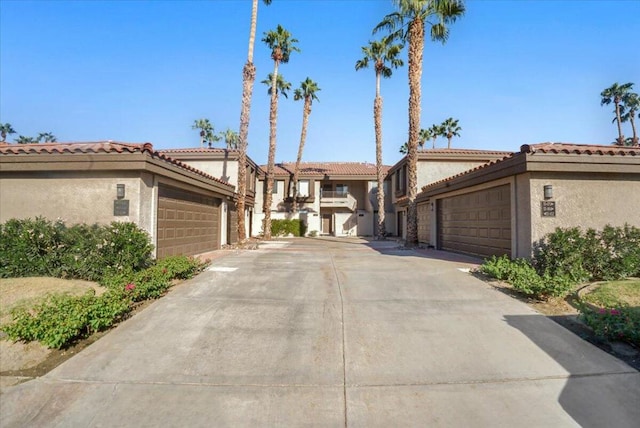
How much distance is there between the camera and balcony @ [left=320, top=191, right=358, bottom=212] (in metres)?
32.1

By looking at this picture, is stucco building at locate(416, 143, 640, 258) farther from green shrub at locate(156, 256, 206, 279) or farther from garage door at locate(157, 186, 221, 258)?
garage door at locate(157, 186, 221, 258)

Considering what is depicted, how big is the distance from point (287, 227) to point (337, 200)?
557cm

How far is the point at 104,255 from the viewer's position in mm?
7512

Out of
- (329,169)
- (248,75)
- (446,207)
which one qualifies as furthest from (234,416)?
(329,169)

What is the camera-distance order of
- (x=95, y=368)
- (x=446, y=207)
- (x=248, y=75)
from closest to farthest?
1. (x=95, y=368)
2. (x=446, y=207)
3. (x=248, y=75)

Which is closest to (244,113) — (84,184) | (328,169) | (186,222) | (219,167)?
(219,167)

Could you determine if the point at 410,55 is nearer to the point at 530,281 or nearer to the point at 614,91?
the point at 530,281

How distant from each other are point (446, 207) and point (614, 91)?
34228mm

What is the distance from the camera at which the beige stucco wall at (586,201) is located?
8.73 metres

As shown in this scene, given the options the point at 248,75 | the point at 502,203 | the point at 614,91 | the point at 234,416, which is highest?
the point at 614,91

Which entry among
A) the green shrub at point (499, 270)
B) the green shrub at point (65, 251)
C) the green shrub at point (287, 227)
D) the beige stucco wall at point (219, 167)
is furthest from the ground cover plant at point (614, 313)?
the green shrub at point (287, 227)

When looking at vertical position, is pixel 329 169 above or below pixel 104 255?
above

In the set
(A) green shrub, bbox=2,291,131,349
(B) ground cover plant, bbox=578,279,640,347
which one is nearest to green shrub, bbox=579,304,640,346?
(B) ground cover plant, bbox=578,279,640,347

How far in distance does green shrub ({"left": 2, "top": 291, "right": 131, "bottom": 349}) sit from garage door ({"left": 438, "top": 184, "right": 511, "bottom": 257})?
9.77 m
